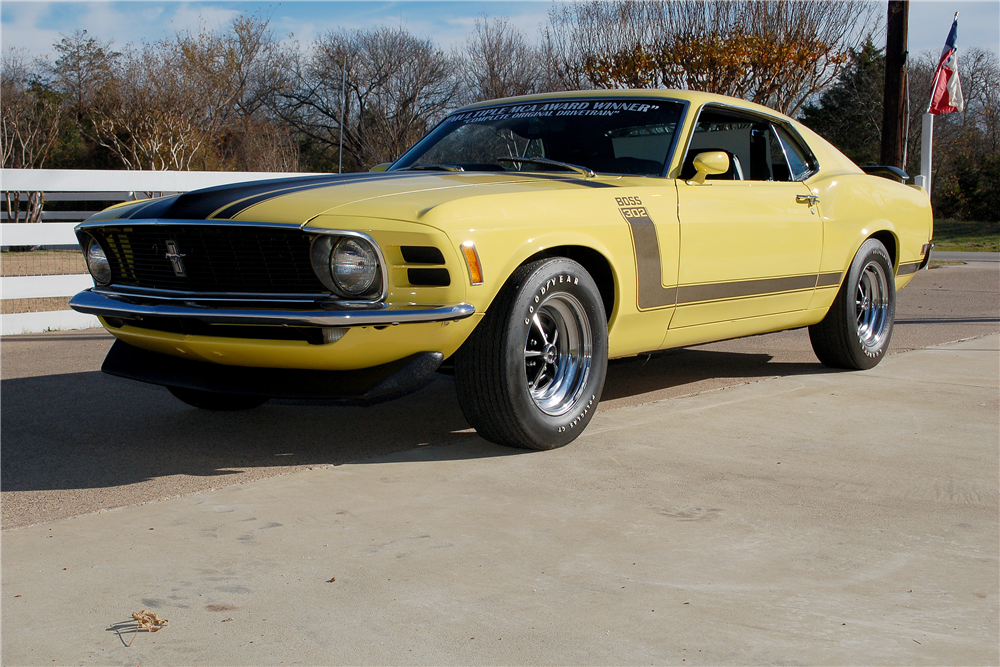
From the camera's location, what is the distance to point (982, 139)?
135ft

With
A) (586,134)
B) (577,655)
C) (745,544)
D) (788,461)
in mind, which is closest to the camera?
(577,655)

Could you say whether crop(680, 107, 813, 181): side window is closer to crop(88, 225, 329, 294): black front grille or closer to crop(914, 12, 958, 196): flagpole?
crop(88, 225, 329, 294): black front grille

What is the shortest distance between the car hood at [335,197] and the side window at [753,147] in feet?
3.81

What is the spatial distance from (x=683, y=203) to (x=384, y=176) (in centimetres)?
134

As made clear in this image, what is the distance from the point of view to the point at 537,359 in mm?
3961

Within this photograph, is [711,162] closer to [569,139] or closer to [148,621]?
[569,139]

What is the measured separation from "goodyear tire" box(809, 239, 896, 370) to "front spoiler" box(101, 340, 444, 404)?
10.1ft

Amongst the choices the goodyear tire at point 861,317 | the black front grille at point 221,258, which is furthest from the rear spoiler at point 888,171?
the black front grille at point 221,258

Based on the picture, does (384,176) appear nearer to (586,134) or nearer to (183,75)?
(586,134)

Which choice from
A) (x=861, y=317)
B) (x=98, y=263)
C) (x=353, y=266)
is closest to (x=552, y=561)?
(x=353, y=266)

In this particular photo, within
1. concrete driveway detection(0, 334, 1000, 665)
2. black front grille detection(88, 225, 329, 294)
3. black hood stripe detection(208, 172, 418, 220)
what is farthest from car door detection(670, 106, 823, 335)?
black front grille detection(88, 225, 329, 294)

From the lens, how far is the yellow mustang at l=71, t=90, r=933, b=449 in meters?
3.39

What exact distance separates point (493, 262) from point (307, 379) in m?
0.80

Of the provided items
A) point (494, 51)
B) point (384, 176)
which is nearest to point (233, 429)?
point (384, 176)
